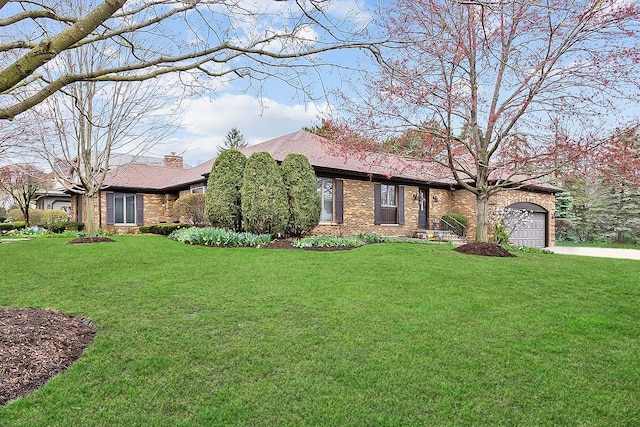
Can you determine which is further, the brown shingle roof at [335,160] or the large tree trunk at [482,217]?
the brown shingle roof at [335,160]

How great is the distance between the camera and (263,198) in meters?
11.8

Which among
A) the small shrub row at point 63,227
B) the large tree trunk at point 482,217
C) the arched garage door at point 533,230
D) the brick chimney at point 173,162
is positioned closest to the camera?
the large tree trunk at point 482,217

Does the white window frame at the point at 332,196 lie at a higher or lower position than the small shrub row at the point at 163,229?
higher

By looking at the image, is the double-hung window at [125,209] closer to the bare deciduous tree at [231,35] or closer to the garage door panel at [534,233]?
the bare deciduous tree at [231,35]

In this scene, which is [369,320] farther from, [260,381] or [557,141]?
[557,141]

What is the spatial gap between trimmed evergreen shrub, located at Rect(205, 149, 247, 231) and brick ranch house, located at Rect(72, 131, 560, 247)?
6.45ft

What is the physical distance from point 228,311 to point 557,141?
849 centimetres

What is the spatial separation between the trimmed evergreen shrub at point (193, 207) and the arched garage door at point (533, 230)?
45.0 feet

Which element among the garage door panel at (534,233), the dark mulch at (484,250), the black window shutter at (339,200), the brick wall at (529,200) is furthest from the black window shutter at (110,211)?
the garage door panel at (534,233)

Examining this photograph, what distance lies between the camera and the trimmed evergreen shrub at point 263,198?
466 inches

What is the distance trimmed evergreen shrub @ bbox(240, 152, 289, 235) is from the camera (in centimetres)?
1184

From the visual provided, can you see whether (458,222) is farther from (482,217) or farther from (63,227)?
(63,227)

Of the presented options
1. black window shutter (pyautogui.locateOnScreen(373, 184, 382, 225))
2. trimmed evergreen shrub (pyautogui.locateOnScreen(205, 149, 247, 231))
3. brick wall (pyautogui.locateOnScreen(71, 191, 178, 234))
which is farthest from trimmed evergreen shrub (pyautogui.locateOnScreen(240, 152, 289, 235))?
brick wall (pyautogui.locateOnScreen(71, 191, 178, 234))

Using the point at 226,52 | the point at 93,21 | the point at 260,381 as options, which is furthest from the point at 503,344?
the point at 93,21
